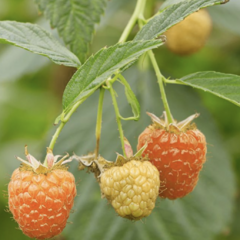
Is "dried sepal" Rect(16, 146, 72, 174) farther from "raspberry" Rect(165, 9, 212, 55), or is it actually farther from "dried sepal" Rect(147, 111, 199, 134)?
"raspberry" Rect(165, 9, 212, 55)

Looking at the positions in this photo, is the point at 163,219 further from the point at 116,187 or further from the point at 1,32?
the point at 1,32

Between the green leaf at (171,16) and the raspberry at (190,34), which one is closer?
the green leaf at (171,16)

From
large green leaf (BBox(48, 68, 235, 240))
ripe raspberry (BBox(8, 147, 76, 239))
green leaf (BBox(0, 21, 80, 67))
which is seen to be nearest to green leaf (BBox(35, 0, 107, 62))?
green leaf (BBox(0, 21, 80, 67))

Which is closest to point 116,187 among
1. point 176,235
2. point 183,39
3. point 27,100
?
point 176,235

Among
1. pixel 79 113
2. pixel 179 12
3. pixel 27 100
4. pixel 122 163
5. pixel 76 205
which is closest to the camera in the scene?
pixel 179 12

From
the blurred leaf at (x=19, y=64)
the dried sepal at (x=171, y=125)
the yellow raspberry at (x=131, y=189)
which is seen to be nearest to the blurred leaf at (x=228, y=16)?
the blurred leaf at (x=19, y=64)

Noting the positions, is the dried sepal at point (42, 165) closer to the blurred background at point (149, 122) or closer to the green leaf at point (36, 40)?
the green leaf at point (36, 40)
